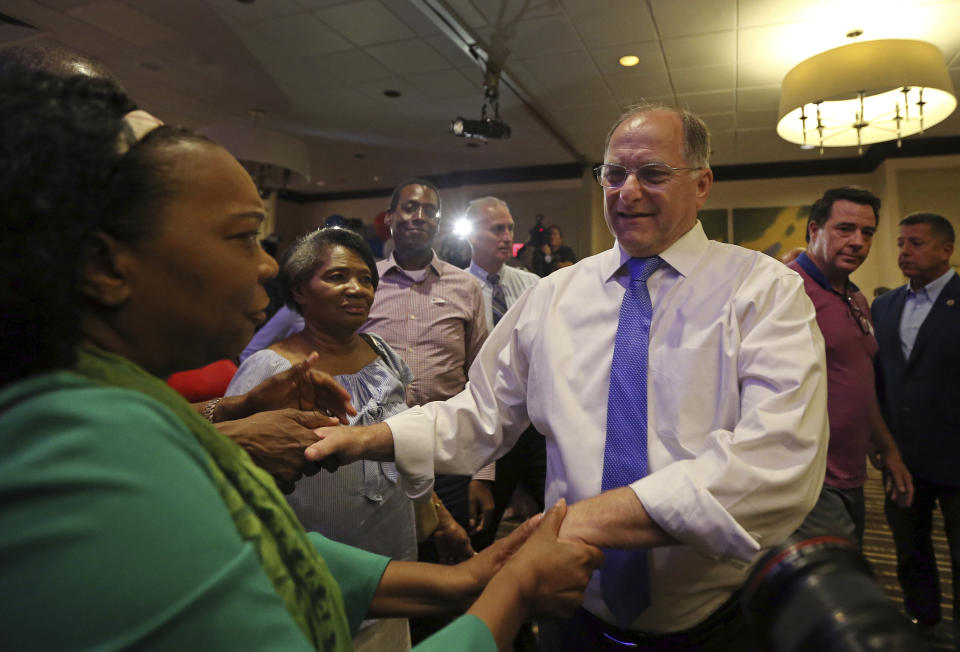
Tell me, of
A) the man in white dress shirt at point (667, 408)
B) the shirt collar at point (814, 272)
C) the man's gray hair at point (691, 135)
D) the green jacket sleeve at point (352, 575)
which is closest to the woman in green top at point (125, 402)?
the green jacket sleeve at point (352, 575)

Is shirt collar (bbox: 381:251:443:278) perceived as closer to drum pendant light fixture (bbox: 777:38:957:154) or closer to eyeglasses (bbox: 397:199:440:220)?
eyeglasses (bbox: 397:199:440:220)

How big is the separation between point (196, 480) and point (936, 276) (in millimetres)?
3559

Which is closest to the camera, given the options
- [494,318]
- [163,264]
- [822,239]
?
[163,264]

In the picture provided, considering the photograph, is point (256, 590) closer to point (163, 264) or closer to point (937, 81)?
point (163, 264)

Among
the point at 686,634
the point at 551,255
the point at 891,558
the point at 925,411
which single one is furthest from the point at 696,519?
the point at 551,255

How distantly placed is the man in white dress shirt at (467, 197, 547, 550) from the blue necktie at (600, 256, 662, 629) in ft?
3.88

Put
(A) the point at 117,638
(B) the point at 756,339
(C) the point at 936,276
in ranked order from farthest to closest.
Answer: (C) the point at 936,276 → (B) the point at 756,339 → (A) the point at 117,638

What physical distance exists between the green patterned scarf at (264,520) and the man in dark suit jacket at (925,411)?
2938mm

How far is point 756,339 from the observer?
1157mm

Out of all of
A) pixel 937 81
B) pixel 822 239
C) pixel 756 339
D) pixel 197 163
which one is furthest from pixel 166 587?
pixel 937 81

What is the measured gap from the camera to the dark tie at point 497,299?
3.58 meters

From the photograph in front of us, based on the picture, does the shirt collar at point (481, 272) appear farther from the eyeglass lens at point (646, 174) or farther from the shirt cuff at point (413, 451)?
the shirt cuff at point (413, 451)

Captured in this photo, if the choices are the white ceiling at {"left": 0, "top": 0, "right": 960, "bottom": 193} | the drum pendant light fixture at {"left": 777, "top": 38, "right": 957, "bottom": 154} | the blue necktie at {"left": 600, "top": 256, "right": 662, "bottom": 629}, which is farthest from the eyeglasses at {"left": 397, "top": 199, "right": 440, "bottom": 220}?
the drum pendant light fixture at {"left": 777, "top": 38, "right": 957, "bottom": 154}

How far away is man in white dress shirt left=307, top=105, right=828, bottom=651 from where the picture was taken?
1.00 meters
